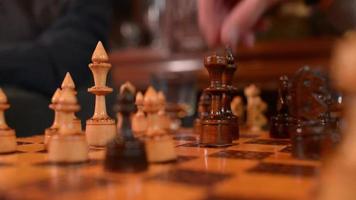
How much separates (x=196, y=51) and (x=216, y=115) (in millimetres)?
2552

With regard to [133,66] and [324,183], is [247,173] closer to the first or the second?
[324,183]

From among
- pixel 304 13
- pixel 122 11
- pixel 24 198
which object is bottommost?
pixel 24 198

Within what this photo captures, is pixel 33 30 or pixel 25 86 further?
pixel 33 30

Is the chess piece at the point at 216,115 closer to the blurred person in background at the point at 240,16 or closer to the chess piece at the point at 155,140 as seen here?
the chess piece at the point at 155,140

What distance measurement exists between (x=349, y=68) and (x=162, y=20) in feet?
11.0

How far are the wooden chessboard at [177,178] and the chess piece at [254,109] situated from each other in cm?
62

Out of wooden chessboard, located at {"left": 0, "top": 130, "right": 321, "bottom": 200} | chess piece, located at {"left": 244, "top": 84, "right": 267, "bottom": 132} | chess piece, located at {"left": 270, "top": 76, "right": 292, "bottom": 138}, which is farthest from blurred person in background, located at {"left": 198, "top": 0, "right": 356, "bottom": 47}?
wooden chessboard, located at {"left": 0, "top": 130, "right": 321, "bottom": 200}

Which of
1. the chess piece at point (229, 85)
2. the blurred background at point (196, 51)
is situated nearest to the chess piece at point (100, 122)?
the chess piece at point (229, 85)

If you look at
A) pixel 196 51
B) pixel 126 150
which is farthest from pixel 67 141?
pixel 196 51

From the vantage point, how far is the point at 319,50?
10.7ft

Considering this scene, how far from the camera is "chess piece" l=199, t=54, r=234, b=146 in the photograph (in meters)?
1.20

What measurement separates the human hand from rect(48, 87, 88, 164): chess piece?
80 centimetres

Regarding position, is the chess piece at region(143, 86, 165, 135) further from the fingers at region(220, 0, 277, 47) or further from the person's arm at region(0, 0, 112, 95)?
the person's arm at region(0, 0, 112, 95)

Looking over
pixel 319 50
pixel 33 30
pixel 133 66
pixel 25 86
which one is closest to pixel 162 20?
pixel 133 66
